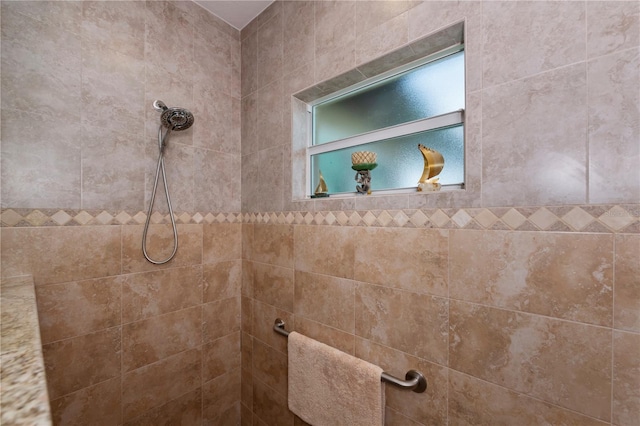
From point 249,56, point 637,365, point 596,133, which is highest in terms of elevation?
point 249,56

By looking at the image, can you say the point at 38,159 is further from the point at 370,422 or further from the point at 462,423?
the point at 462,423

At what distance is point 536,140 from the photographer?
2.68 feet

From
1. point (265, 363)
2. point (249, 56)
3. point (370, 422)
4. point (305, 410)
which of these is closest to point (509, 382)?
point (370, 422)

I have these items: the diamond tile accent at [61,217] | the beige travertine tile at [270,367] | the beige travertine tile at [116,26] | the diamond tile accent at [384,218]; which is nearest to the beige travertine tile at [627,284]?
the diamond tile accent at [384,218]

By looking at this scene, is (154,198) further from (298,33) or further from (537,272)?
(537,272)

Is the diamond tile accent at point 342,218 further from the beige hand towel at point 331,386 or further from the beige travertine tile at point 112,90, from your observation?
the beige travertine tile at point 112,90

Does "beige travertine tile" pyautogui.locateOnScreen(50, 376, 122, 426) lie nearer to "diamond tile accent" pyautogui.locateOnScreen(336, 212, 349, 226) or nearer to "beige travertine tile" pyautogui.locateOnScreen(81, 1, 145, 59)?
"diamond tile accent" pyautogui.locateOnScreen(336, 212, 349, 226)

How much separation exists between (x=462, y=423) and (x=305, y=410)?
0.75m

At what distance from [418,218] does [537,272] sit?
0.40 m

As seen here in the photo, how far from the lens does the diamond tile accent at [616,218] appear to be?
2.29ft

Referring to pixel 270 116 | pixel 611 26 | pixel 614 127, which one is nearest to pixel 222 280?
pixel 270 116

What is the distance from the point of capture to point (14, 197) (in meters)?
1.11

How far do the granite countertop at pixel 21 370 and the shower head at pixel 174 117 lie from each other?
39.5 inches

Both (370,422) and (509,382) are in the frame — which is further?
(370,422)
